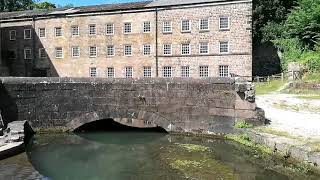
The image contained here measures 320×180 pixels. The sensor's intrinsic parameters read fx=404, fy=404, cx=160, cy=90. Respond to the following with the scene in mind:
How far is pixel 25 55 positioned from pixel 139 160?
38.0 m

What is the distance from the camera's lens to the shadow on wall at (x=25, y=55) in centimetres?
4603

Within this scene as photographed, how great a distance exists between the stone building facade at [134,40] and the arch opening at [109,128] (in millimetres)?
20533

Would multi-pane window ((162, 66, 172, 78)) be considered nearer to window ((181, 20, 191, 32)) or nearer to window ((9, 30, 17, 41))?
window ((181, 20, 191, 32))

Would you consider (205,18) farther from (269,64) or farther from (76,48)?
(76,48)

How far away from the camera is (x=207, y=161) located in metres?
12.2

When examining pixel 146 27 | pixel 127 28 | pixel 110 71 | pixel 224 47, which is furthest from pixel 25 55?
pixel 224 47

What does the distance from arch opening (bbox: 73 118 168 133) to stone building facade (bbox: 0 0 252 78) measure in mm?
20533

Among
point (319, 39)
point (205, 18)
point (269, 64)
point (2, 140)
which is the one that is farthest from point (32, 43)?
point (2, 140)

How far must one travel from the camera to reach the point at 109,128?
1912 centimetres

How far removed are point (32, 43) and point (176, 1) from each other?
57.5 ft

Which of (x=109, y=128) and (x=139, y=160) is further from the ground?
(x=109, y=128)

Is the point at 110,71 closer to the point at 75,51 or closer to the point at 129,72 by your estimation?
the point at 129,72

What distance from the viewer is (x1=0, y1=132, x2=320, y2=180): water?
10.7m

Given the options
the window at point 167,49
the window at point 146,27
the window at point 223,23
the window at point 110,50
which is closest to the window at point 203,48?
the window at point 223,23
